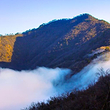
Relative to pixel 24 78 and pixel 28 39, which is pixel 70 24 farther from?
pixel 24 78

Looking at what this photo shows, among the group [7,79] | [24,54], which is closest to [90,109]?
[7,79]

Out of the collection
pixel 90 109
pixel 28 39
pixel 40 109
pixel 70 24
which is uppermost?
pixel 70 24

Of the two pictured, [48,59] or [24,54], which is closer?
[48,59]

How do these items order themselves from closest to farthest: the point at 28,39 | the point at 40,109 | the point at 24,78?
the point at 40,109, the point at 24,78, the point at 28,39

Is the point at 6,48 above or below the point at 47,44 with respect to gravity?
below

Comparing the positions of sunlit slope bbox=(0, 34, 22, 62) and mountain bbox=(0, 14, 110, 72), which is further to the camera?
sunlit slope bbox=(0, 34, 22, 62)

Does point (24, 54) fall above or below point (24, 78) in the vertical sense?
above

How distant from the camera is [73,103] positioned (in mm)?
10758

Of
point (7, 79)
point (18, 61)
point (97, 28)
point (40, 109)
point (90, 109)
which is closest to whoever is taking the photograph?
point (90, 109)

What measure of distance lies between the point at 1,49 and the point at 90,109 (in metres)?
114

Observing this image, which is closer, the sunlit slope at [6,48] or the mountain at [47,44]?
the mountain at [47,44]

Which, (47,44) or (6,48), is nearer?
(6,48)

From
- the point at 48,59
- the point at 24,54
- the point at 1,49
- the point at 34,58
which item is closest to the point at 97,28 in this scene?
the point at 48,59

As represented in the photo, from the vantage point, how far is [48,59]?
96.2 metres
